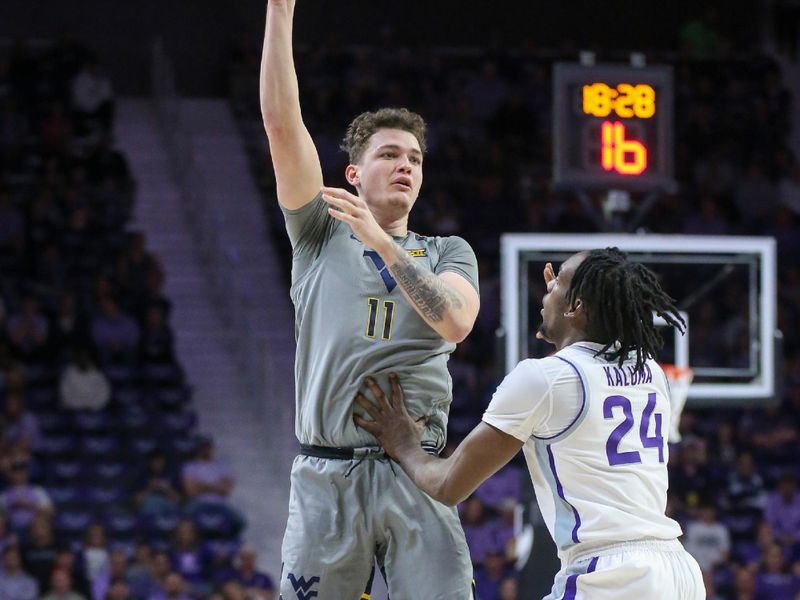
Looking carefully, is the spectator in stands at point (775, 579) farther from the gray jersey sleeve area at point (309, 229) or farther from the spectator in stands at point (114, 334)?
the gray jersey sleeve area at point (309, 229)

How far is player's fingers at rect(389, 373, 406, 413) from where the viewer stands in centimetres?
401

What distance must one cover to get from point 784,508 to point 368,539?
9.08 m

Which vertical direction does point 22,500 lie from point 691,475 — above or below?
below

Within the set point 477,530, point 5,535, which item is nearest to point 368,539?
point 5,535

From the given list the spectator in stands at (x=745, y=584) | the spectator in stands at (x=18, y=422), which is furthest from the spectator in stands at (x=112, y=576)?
the spectator in stands at (x=745, y=584)

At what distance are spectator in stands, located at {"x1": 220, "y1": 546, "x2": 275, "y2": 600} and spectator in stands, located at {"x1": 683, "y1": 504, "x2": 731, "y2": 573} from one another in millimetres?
3578

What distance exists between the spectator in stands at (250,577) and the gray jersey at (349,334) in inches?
253

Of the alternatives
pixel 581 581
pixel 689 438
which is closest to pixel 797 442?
pixel 689 438

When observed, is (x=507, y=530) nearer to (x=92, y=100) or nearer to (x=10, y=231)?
(x=10, y=231)

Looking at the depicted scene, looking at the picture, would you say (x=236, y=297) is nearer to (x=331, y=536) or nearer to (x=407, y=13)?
(x=407, y=13)

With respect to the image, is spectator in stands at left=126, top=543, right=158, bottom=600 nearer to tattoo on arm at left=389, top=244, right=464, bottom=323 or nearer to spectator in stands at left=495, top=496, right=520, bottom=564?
spectator in stands at left=495, top=496, right=520, bottom=564

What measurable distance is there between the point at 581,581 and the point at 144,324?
9.32 metres

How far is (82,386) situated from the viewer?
12.0m

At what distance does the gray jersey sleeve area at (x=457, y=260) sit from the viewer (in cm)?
418
